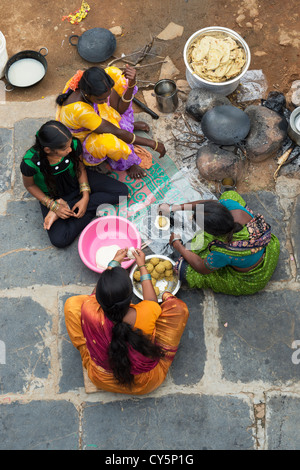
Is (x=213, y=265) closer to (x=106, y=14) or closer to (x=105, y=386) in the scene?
(x=105, y=386)

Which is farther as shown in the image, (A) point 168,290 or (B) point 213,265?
(A) point 168,290

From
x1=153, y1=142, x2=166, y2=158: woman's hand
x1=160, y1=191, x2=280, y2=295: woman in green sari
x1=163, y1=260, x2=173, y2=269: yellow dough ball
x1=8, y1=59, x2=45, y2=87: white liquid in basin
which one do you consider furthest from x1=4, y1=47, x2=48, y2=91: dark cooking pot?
x1=163, y1=260, x2=173, y2=269: yellow dough ball

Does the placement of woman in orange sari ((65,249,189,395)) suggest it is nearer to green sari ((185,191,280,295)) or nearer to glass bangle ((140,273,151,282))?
glass bangle ((140,273,151,282))

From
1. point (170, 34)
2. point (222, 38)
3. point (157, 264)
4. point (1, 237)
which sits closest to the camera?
point (157, 264)

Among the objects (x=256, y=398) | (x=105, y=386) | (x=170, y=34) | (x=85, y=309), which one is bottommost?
(x=256, y=398)

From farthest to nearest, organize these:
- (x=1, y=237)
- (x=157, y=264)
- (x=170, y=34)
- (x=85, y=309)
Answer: (x=170, y=34) < (x=1, y=237) < (x=157, y=264) < (x=85, y=309)

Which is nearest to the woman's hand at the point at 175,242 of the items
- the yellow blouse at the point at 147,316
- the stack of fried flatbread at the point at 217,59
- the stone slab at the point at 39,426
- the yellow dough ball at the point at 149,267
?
the yellow dough ball at the point at 149,267

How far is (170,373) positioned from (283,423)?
0.90 m

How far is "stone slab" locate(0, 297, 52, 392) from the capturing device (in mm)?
3406

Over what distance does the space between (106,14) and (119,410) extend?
4.04 metres

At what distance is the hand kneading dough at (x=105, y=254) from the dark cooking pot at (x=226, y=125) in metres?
1.31

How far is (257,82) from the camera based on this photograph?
439 centimetres

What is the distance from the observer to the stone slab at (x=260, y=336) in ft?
11.0

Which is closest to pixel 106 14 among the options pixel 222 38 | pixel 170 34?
pixel 170 34
